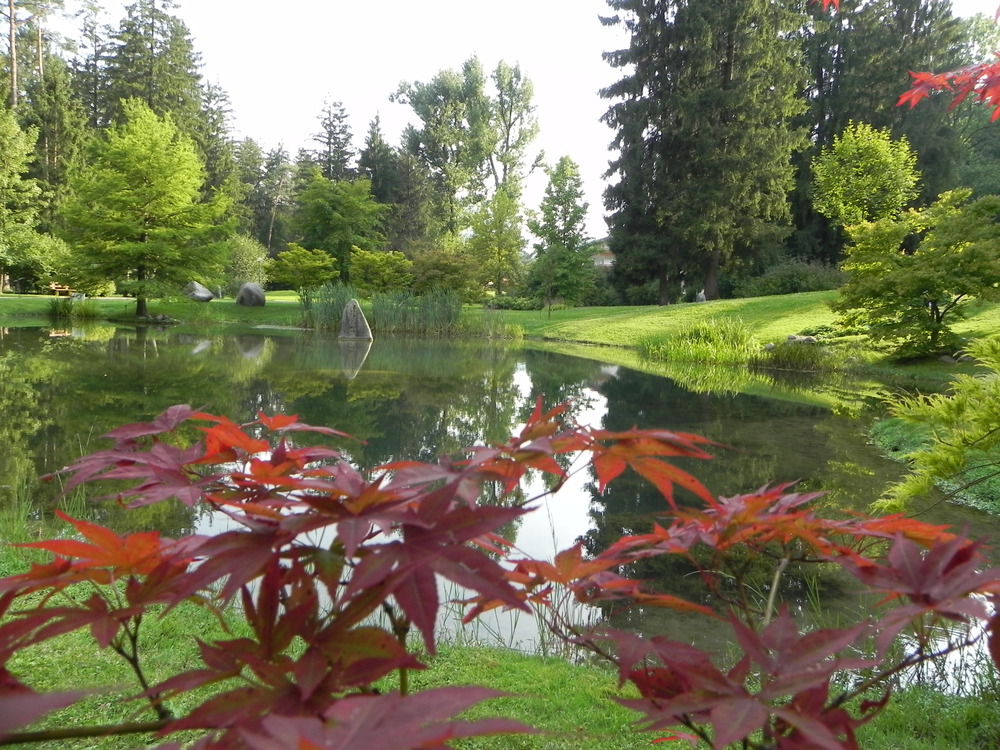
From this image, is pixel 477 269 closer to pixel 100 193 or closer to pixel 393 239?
pixel 100 193

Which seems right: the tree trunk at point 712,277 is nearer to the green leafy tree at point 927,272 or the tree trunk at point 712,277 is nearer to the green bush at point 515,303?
the green bush at point 515,303

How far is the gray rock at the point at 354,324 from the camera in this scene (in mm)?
16891

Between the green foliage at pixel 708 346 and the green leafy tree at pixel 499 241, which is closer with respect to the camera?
the green foliage at pixel 708 346

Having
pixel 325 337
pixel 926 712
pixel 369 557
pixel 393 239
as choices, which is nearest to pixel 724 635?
pixel 926 712

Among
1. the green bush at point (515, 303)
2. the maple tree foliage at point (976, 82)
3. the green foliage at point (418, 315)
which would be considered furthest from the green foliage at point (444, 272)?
the maple tree foliage at point (976, 82)

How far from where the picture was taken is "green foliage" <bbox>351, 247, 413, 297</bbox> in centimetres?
2242

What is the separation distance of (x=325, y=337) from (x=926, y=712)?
52.9ft

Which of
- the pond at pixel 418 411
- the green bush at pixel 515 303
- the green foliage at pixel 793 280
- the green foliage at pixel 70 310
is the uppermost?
the green foliage at pixel 793 280

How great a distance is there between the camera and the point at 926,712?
1859mm

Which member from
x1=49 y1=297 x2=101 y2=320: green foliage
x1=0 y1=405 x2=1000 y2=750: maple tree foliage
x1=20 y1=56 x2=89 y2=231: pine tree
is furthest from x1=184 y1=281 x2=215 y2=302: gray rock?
x1=0 y1=405 x2=1000 y2=750: maple tree foliage

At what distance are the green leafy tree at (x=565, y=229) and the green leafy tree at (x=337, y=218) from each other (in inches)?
258

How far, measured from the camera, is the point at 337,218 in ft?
84.7

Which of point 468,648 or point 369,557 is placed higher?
point 369,557

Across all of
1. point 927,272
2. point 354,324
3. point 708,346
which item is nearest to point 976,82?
point 927,272
